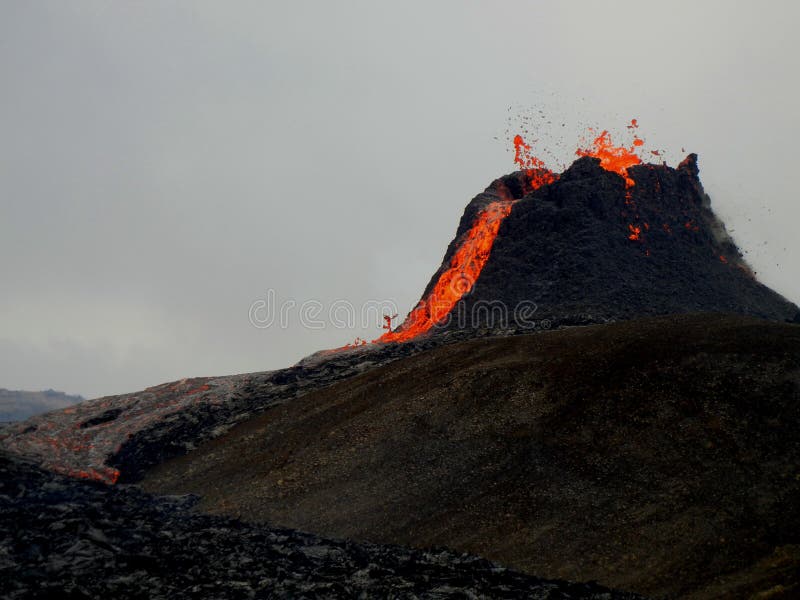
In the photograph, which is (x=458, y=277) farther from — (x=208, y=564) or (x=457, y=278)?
(x=208, y=564)

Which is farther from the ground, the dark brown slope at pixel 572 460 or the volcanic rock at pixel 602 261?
the volcanic rock at pixel 602 261

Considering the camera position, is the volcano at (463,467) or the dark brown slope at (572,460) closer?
the volcano at (463,467)

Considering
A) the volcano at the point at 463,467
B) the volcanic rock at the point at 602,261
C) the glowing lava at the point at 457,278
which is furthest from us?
the glowing lava at the point at 457,278

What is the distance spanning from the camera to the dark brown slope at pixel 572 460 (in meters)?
17.5

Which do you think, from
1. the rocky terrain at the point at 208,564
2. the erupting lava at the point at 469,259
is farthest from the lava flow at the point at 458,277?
the rocky terrain at the point at 208,564

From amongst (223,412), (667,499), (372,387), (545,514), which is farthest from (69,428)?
(667,499)

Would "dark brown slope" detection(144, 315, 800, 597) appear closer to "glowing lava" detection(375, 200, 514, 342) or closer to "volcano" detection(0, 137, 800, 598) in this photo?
"volcano" detection(0, 137, 800, 598)

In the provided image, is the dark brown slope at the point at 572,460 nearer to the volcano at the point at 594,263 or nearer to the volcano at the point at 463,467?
the volcano at the point at 463,467

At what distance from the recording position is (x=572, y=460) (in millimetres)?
22172

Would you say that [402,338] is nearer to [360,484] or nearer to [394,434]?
[394,434]

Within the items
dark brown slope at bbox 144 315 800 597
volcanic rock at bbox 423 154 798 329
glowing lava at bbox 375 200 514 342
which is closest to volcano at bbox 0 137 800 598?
dark brown slope at bbox 144 315 800 597

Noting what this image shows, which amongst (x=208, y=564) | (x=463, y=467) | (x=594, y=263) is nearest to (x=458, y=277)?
(x=594, y=263)

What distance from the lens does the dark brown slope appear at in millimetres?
17484

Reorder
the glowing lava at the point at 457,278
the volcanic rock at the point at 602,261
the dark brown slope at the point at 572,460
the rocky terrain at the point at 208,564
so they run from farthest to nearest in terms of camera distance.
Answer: the glowing lava at the point at 457,278 < the volcanic rock at the point at 602,261 < the dark brown slope at the point at 572,460 < the rocky terrain at the point at 208,564
